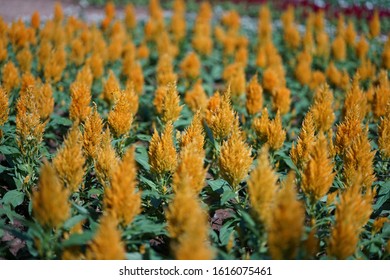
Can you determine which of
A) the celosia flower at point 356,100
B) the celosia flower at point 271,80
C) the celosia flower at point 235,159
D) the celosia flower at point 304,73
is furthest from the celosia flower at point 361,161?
the celosia flower at point 304,73

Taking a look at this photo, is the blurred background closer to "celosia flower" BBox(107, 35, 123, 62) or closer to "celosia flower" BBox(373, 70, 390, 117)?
"celosia flower" BBox(107, 35, 123, 62)

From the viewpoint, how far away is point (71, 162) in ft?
11.2

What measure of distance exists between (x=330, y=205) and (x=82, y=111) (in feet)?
8.17

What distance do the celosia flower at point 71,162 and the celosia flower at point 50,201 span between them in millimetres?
359

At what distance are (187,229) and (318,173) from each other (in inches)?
44.5

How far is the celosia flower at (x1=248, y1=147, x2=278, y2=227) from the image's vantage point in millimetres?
3150

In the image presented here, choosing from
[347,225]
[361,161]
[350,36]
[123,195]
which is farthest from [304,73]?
[123,195]

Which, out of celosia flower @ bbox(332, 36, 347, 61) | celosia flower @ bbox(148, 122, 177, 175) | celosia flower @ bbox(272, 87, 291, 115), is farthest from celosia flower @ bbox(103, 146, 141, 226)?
celosia flower @ bbox(332, 36, 347, 61)

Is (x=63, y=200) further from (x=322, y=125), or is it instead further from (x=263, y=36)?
(x=263, y=36)

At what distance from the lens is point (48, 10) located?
12.1 metres

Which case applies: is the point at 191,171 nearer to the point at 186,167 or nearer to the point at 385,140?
the point at 186,167

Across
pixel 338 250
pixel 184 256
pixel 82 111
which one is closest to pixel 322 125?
pixel 338 250

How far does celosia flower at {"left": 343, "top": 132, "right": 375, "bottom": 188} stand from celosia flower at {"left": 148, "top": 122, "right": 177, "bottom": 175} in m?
1.41

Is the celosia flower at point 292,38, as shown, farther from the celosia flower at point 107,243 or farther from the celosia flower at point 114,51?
the celosia flower at point 107,243
